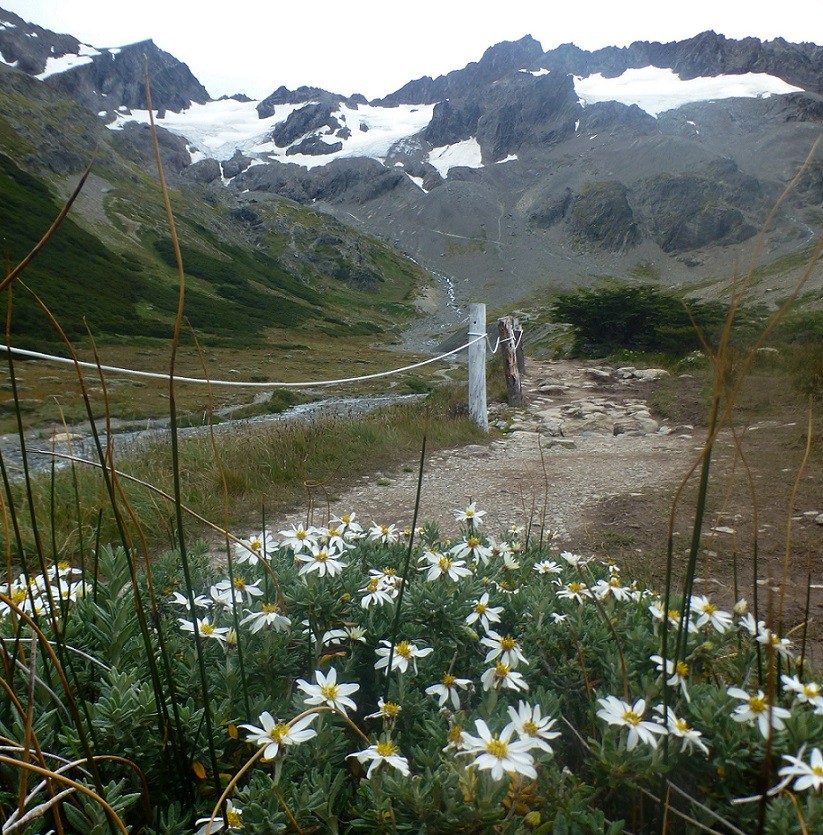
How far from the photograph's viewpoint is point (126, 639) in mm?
1590

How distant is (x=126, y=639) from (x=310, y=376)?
2879 centimetres

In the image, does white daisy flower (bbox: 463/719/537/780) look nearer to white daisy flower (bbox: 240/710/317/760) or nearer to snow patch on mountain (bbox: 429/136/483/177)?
white daisy flower (bbox: 240/710/317/760)

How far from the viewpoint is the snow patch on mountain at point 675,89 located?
16362 centimetres

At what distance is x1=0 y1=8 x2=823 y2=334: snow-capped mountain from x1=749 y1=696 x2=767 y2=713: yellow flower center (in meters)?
87.2

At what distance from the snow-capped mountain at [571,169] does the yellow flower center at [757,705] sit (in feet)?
286

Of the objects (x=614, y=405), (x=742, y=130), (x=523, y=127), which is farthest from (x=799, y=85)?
(x=614, y=405)

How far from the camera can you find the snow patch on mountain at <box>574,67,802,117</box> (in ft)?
537

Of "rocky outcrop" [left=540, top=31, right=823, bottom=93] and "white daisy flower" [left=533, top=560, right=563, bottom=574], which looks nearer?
"white daisy flower" [left=533, top=560, right=563, bottom=574]

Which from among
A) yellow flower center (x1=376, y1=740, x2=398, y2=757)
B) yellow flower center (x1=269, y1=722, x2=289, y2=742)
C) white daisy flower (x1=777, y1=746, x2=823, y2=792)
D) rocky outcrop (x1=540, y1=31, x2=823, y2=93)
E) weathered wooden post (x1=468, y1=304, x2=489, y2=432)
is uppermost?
rocky outcrop (x1=540, y1=31, x2=823, y2=93)

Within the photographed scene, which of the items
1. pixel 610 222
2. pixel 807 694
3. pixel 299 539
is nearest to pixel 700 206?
pixel 610 222

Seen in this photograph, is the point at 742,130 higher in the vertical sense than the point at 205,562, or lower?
higher

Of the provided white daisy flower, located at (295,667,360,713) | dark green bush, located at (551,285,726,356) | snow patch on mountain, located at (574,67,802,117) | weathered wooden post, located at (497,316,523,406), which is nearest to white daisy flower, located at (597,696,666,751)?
white daisy flower, located at (295,667,360,713)

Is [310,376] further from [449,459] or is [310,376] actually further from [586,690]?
[586,690]

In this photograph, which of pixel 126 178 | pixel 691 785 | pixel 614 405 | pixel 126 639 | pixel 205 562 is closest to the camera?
pixel 691 785
